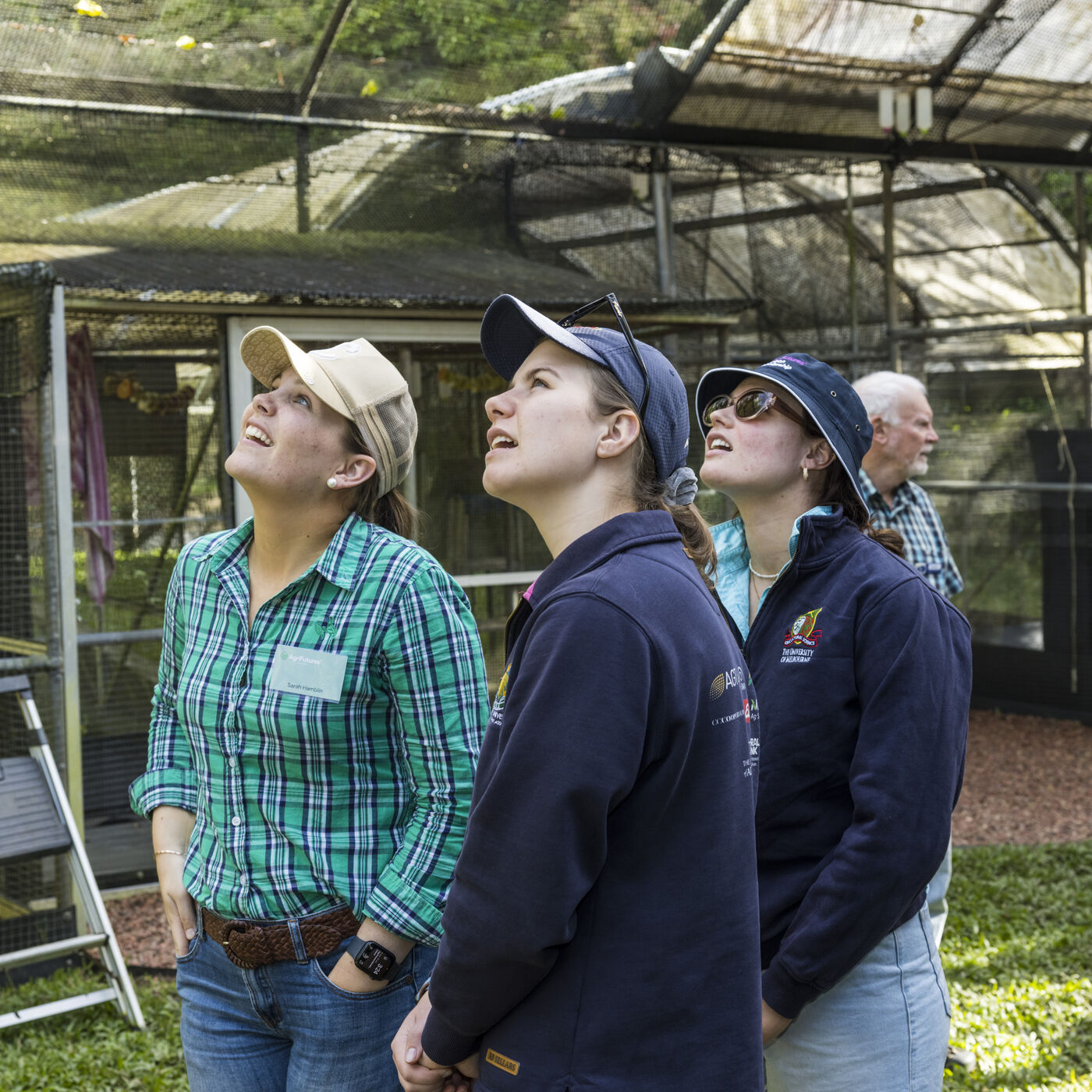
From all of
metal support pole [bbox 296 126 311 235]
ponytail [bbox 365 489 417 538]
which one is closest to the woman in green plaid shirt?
ponytail [bbox 365 489 417 538]

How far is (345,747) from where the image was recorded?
204 cm

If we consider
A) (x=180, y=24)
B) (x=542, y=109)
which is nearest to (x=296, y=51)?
(x=180, y=24)

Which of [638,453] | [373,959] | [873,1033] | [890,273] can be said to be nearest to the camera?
[638,453]

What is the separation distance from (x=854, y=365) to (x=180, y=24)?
498 cm

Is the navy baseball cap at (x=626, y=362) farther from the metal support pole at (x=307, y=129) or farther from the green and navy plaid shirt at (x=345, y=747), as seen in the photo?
the metal support pole at (x=307, y=129)

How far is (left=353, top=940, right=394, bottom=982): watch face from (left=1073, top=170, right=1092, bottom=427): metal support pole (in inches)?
320

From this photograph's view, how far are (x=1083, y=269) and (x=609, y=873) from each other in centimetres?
938

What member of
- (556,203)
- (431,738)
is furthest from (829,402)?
(556,203)

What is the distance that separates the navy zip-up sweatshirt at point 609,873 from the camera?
4.50ft

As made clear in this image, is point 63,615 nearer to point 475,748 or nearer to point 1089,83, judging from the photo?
point 475,748

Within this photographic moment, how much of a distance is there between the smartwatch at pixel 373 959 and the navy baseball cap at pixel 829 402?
3.89ft

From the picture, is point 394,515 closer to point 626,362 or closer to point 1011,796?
point 626,362

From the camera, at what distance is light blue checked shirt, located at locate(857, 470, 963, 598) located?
167 inches

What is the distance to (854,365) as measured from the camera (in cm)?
884
